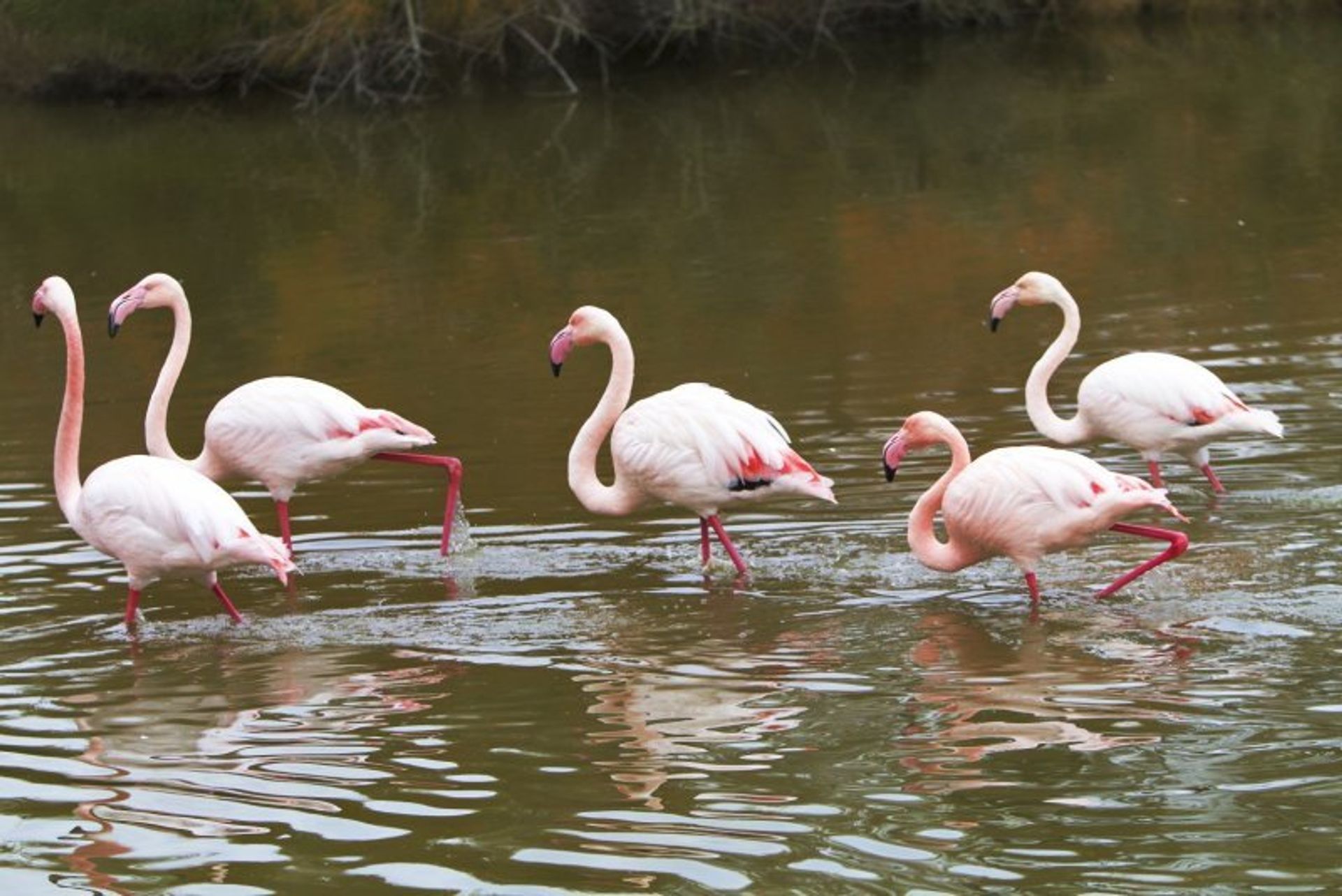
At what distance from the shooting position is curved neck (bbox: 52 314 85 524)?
7.07 meters

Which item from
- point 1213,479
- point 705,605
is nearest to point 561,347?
point 705,605

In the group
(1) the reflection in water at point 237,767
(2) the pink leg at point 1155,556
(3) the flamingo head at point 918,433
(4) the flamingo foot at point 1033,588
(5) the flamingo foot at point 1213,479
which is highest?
(3) the flamingo head at point 918,433

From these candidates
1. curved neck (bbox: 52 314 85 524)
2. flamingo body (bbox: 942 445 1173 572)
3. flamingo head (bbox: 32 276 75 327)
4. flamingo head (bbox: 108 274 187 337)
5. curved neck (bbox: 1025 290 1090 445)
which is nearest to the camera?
flamingo body (bbox: 942 445 1173 572)

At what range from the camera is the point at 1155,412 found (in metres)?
7.69

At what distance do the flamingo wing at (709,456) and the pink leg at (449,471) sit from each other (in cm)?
71

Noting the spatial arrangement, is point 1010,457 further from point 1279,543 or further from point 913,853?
point 913,853

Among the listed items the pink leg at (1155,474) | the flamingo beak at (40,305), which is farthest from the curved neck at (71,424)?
the pink leg at (1155,474)

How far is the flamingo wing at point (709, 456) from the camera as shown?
23.6 feet

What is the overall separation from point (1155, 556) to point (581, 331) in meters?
2.31

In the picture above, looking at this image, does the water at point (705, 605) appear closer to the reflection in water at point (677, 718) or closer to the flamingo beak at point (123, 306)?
the reflection in water at point (677, 718)

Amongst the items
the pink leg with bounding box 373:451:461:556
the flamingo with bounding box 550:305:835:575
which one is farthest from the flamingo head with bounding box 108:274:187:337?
the flamingo with bounding box 550:305:835:575

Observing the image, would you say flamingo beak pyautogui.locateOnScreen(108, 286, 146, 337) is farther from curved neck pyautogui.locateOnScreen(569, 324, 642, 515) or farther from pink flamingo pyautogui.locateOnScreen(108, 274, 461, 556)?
curved neck pyautogui.locateOnScreen(569, 324, 642, 515)

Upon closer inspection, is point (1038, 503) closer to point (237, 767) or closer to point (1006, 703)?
point (1006, 703)

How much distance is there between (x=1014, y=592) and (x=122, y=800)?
296 centimetres
